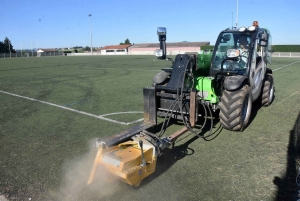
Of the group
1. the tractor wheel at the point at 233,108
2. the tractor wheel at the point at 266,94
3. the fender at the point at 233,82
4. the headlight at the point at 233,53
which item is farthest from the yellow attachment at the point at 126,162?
the tractor wheel at the point at 266,94

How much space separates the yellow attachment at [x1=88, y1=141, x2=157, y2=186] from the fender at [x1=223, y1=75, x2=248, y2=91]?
8.12 ft

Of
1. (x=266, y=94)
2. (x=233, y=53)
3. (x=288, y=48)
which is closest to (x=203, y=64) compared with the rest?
(x=233, y=53)

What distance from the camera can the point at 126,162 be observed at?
3354mm

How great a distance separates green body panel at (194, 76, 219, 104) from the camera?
5.61 m

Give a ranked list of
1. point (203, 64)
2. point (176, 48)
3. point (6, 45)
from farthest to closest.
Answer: point (6, 45) < point (176, 48) < point (203, 64)

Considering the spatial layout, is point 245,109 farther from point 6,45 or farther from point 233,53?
point 6,45

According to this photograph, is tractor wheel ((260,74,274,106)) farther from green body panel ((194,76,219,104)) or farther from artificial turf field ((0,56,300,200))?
green body panel ((194,76,219,104))

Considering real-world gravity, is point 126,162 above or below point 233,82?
below

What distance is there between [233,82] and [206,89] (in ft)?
1.83

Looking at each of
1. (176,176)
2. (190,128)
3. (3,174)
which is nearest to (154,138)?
(176,176)

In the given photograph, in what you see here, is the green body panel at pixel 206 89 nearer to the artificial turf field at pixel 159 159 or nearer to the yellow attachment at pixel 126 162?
the artificial turf field at pixel 159 159

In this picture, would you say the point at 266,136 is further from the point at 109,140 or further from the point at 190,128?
the point at 109,140

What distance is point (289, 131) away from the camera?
579 centimetres

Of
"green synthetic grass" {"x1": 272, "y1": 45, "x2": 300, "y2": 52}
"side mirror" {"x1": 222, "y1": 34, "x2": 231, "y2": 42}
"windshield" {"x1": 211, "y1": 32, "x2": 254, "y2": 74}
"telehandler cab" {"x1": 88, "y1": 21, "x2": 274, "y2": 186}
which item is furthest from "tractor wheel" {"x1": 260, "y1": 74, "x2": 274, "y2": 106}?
"green synthetic grass" {"x1": 272, "y1": 45, "x2": 300, "y2": 52}
